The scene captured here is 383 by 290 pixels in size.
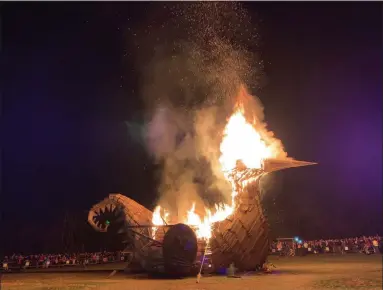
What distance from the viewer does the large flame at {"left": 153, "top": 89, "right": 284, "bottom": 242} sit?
21766mm

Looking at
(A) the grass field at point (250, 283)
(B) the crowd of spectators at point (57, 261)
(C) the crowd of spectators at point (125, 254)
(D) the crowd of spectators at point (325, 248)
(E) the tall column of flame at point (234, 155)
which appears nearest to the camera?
(A) the grass field at point (250, 283)

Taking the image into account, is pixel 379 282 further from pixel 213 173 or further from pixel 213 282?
pixel 213 173

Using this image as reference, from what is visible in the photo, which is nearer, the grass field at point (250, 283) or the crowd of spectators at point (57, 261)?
the grass field at point (250, 283)

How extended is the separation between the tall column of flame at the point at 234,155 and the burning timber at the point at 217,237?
0.45 meters

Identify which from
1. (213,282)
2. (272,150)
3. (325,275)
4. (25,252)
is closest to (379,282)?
(325,275)

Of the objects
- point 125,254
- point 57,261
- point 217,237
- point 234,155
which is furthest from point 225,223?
→ point 125,254

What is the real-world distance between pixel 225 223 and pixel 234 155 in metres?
3.89

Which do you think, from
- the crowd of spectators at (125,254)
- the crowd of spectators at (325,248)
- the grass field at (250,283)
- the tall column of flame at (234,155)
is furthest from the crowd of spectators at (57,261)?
the crowd of spectators at (325,248)

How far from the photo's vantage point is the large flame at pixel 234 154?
857 inches

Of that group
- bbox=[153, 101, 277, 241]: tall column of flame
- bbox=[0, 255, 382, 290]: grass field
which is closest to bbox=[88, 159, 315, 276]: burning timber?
bbox=[153, 101, 277, 241]: tall column of flame

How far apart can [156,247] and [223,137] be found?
7.15m

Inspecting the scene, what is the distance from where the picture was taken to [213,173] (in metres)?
28.4

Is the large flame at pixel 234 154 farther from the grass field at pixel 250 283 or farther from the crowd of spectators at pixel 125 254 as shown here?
the crowd of spectators at pixel 125 254

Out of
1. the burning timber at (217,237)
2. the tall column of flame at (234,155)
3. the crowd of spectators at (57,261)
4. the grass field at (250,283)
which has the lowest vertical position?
the grass field at (250,283)
